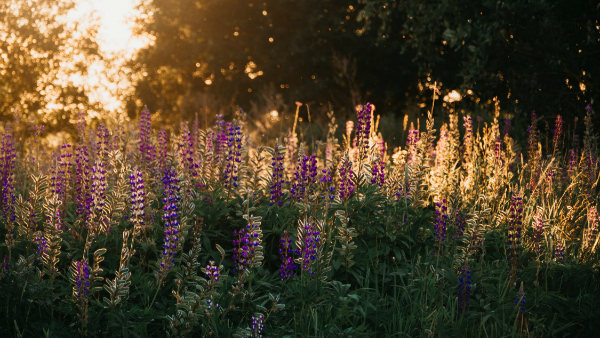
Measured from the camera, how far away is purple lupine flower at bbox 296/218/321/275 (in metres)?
3.14

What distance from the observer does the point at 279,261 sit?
4137mm

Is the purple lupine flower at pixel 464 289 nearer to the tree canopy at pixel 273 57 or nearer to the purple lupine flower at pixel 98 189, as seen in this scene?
the purple lupine flower at pixel 98 189

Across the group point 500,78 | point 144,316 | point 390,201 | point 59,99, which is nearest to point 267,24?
point 59,99

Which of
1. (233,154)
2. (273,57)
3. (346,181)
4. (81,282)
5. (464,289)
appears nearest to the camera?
(81,282)

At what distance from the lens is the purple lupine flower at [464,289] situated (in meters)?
3.44

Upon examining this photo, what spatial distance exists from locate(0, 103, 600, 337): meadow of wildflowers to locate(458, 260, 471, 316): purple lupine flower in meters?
0.02

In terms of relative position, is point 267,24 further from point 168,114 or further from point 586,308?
point 586,308

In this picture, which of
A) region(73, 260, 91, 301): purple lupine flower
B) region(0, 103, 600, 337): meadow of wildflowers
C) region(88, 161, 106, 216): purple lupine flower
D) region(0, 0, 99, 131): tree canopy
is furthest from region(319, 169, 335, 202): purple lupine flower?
region(0, 0, 99, 131): tree canopy

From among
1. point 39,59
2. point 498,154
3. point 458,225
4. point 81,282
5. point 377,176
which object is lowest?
point 81,282

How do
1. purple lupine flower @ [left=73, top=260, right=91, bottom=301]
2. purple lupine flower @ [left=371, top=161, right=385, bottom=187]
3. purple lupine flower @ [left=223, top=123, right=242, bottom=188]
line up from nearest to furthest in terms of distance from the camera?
1. purple lupine flower @ [left=73, top=260, right=91, bottom=301]
2. purple lupine flower @ [left=223, top=123, right=242, bottom=188]
3. purple lupine flower @ [left=371, top=161, right=385, bottom=187]

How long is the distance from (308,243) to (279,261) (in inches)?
38.0

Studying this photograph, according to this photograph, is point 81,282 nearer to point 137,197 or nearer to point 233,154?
point 137,197

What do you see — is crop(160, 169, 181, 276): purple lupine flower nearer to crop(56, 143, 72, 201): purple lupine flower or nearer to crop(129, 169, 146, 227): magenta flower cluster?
crop(129, 169, 146, 227): magenta flower cluster

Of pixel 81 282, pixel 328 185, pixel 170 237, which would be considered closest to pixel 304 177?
pixel 328 185
